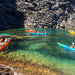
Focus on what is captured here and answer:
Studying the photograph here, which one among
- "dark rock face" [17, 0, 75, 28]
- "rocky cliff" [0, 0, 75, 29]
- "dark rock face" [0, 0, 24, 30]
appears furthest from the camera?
"dark rock face" [17, 0, 75, 28]

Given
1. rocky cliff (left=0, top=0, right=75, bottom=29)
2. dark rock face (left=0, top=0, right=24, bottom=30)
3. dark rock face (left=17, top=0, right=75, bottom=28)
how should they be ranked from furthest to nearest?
dark rock face (left=17, top=0, right=75, bottom=28) → rocky cliff (left=0, top=0, right=75, bottom=29) → dark rock face (left=0, top=0, right=24, bottom=30)

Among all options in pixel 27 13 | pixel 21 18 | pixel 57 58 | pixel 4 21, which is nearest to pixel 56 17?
pixel 27 13

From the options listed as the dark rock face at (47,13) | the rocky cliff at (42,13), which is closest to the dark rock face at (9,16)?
the rocky cliff at (42,13)

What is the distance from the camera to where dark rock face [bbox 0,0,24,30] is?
173ft

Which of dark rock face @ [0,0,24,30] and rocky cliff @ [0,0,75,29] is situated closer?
dark rock face @ [0,0,24,30]

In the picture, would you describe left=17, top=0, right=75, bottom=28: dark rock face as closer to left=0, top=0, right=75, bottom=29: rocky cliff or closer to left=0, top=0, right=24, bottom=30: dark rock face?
left=0, top=0, right=75, bottom=29: rocky cliff

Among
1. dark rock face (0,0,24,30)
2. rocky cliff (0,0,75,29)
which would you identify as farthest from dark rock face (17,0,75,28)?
dark rock face (0,0,24,30)

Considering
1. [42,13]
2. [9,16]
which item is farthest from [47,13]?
[9,16]

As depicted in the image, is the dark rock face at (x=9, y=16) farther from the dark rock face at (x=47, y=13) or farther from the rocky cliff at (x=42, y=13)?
the dark rock face at (x=47, y=13)

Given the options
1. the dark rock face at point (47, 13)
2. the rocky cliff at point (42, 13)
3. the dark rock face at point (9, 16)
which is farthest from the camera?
the dark rock face at point (47, 13)

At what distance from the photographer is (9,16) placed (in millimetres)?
57250

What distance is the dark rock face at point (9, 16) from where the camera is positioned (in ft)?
173

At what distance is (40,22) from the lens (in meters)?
62.5

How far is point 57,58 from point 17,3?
2078 inches
